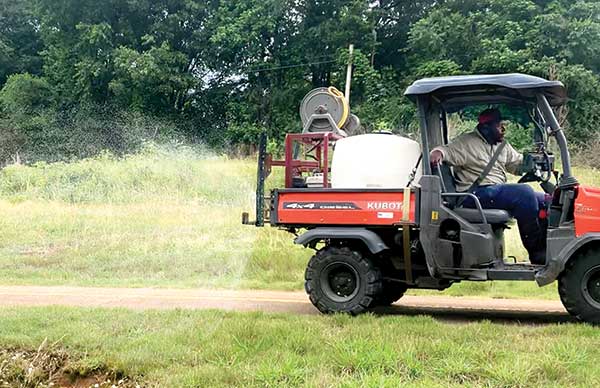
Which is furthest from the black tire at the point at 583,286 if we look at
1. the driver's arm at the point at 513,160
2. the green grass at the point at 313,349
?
the driver's arm at the point at 513,160

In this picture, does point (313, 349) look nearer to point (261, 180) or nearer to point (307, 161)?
point (261, 180)

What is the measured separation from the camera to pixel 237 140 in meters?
32.8

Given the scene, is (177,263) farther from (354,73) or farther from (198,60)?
(198,60)

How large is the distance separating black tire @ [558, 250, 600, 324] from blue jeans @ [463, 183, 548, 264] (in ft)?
1.26

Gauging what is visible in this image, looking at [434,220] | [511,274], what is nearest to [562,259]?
[511,274]

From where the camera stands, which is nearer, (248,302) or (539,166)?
(539,166)

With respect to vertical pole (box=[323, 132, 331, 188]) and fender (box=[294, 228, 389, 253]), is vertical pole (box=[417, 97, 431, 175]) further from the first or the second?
vertical pole (box=[323, 132, 331, 188])

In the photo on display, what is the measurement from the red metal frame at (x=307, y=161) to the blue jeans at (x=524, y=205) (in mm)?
1699

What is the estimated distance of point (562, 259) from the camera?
6781 millimetres

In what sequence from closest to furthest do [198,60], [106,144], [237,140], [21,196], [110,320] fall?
[110,320] → [21,196] → [106,144] → [237,140] → [198,60]

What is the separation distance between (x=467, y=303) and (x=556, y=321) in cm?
180

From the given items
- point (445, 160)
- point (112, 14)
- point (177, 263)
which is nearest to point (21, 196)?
point (177, 263)

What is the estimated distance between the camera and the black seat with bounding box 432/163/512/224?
23.4 feet

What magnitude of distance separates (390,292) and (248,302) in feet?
6.01
